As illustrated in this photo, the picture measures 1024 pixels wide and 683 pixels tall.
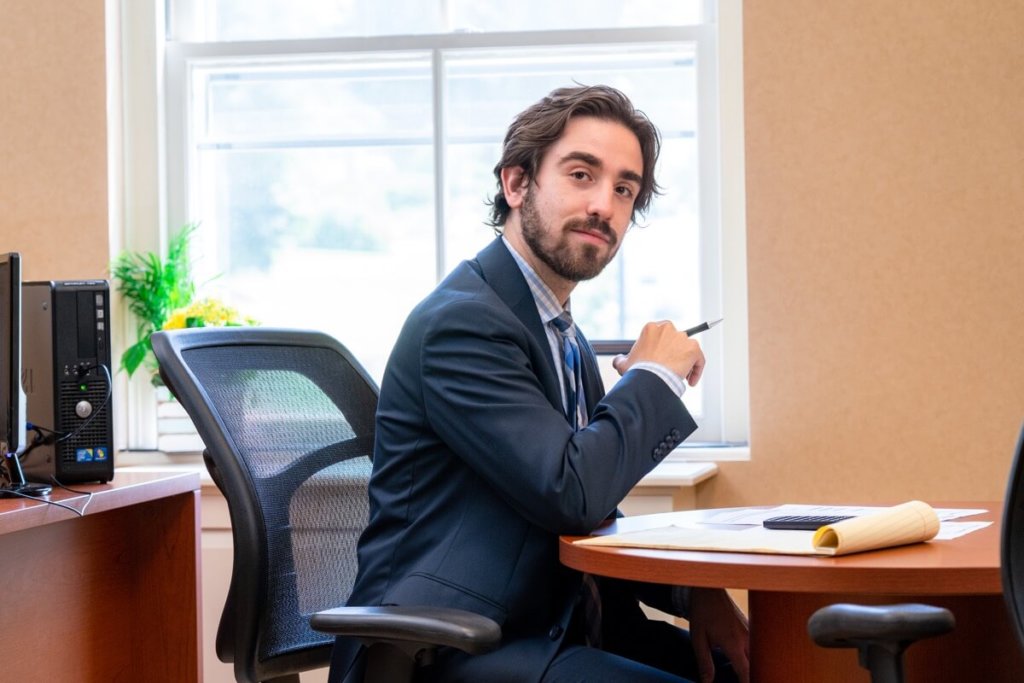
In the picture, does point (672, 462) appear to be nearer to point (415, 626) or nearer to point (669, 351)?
point (669, 351)

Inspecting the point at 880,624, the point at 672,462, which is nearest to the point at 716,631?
the point at 880,624

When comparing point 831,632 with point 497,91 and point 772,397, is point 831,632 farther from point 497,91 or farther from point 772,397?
point 497,91

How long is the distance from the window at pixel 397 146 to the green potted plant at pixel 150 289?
4.2 inches

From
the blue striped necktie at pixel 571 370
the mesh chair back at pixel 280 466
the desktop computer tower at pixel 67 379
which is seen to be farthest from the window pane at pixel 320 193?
Result: the blue striped necktie at pixel 571 370

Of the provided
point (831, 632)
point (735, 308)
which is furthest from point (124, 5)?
point (831, 632)

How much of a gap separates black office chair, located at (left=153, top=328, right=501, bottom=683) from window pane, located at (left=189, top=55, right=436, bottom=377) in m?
1.50

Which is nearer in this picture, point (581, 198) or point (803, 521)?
point (803, 521)

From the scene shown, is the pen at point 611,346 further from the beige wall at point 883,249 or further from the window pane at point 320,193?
the window pane at point 320,193

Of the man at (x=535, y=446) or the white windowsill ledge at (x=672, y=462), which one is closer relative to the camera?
the man at (x=535, y=446)

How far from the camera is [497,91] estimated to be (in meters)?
3.55

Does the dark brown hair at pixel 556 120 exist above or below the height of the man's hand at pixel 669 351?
above

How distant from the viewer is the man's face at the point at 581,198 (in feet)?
6.16

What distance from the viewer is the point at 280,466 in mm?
1897

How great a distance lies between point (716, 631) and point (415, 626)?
672 mm
